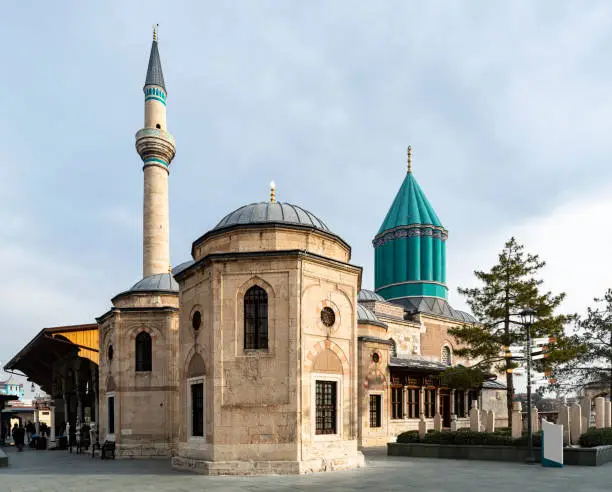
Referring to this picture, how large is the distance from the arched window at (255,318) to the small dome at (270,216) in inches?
80.0

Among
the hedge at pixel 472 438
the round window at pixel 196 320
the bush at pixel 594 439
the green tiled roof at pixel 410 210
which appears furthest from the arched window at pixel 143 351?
the green tiled roof at pixel 410 210

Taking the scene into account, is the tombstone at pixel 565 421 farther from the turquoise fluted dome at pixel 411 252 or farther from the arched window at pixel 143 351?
the turquoise fluted dome at pixel 411 252

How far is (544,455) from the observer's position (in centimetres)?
1530

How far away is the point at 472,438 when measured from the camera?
18.0m

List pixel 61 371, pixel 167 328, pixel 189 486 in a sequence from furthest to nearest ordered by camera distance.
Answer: pixel 61 371, pixel 167 328, pixel 189 486

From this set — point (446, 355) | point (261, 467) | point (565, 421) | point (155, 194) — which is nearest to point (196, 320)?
point (261, 467)

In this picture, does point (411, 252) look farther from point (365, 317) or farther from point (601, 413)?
point (601, 413)

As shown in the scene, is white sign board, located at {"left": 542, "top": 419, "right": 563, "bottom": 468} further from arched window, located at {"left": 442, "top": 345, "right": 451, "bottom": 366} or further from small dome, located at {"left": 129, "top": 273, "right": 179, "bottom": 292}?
arched window, located at {"left": 442, "top": 345, "right": 451, "bottom": 366}

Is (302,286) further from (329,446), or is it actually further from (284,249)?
(329,446)

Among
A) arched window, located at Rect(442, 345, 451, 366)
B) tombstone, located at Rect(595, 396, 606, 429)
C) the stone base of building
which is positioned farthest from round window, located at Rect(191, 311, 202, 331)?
arched window, located at Rect(442, 345, 451, 366)

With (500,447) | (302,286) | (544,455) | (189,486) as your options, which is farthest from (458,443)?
(189,486)

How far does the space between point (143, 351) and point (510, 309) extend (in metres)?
14.6

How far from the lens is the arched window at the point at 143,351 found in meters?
21.1

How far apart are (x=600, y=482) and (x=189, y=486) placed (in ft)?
29.3
